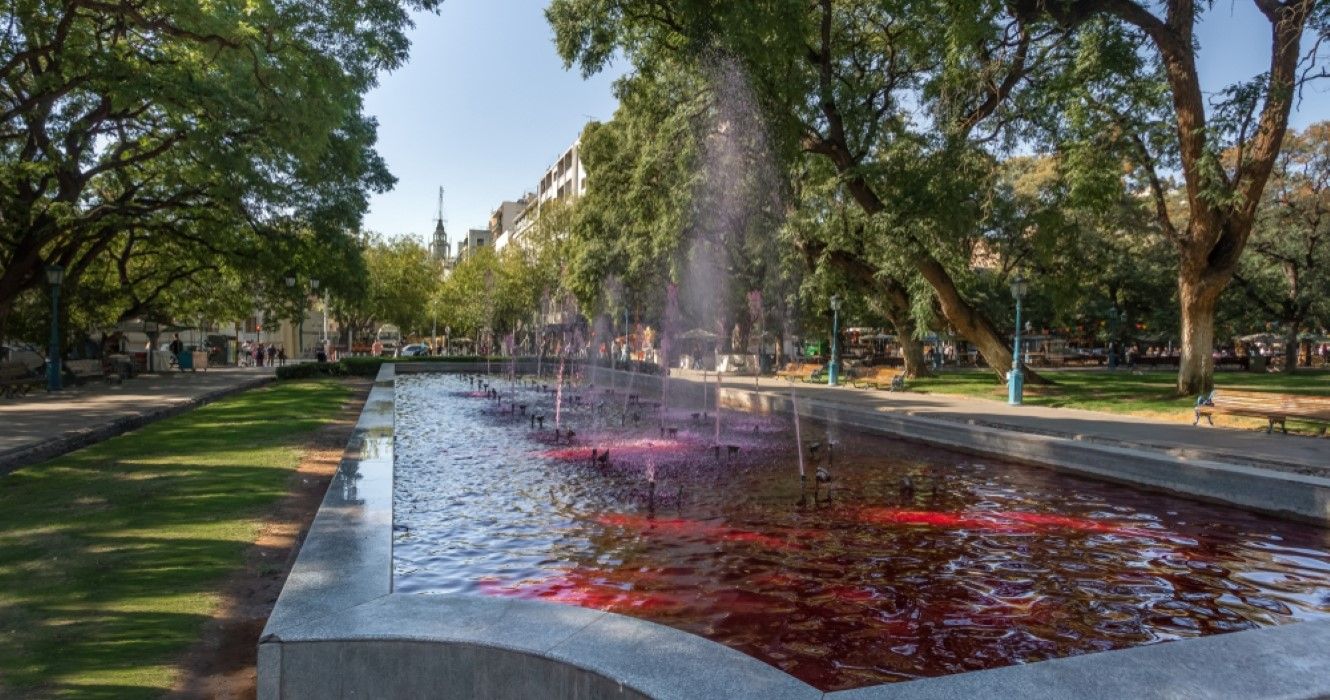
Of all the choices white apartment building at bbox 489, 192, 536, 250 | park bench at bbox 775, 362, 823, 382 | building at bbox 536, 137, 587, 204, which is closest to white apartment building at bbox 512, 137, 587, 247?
building at bbox 536, 137, 587, 204

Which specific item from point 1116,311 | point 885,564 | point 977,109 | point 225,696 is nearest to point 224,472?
point 225,696

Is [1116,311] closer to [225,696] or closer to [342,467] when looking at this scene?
[342,467]

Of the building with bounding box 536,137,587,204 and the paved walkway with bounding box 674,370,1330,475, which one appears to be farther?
the building with bounding box 536,137,587,204

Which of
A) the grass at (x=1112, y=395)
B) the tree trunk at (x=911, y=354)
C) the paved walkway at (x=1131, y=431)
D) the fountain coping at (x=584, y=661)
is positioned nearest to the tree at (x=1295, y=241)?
the grass at (x=1112, y=395)

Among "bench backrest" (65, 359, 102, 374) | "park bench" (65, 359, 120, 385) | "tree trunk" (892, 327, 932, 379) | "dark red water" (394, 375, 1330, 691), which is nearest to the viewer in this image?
"dark red water" (394, 375, 1330, 691)

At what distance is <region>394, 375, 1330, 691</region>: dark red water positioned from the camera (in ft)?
16.1

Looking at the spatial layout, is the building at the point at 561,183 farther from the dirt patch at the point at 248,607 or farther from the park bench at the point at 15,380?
the dirt patch at the point at 248,607

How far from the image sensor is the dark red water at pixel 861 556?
4.89 meters

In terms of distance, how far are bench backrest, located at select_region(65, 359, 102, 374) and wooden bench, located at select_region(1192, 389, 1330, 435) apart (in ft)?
97.6

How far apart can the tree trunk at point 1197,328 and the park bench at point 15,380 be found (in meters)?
27.9

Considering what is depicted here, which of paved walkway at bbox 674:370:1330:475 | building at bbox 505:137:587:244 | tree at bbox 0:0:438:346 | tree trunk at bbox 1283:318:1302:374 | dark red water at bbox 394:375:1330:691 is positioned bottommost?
dark red water at bbox 394:375:1330:691

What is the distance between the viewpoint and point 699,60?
56.6 ft

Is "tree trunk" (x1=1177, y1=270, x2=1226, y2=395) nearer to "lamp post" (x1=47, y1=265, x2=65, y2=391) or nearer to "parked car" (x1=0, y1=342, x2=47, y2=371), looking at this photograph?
"lamp post" (x1=47, y1=265, x2=65, y2=391)

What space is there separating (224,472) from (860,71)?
1967 cm
